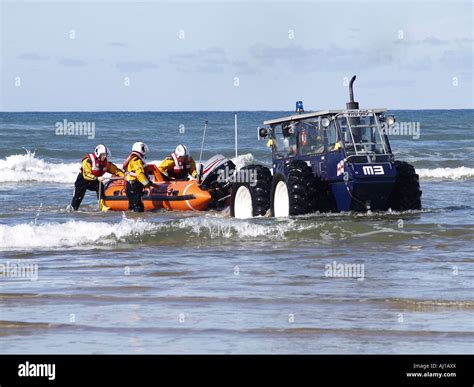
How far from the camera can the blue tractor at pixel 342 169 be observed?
17.2 metres

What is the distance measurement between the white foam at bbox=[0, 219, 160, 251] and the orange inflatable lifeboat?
3.68 m

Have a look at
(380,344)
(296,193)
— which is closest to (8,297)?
(380,344)

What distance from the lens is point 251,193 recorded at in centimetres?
1884

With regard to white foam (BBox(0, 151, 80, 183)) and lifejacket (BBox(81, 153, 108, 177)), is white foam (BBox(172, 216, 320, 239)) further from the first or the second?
white foam (BBox(0, 151, 80, 183))

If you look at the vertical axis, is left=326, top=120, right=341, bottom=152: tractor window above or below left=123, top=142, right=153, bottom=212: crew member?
above

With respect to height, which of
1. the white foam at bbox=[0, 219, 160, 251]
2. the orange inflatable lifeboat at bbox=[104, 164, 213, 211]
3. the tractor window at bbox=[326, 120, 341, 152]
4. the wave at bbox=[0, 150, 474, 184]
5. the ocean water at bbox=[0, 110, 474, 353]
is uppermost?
the tractor window at bbox=[326, 120, 341, 152]

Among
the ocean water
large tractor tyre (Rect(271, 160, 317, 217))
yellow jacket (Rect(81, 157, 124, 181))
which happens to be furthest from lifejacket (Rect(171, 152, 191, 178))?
large tractor tyre (Rect(271, 160, 317, 217))

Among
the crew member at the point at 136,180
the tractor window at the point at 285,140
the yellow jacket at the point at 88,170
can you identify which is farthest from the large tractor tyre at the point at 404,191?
the yellow jacket at the point at 88,170

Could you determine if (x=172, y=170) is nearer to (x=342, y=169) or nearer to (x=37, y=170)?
(x=342, y=169)

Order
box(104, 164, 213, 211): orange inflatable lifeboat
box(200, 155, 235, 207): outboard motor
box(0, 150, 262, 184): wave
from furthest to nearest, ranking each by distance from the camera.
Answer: box(0, 150, 262, 184): wave → box(200, 155, 235, 207): outboard motor → box(104, 164, 213, 211): orange inflatable lifeboat

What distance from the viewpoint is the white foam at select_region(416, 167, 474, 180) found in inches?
1281

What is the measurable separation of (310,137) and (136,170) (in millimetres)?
4027

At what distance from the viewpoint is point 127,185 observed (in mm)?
20797
